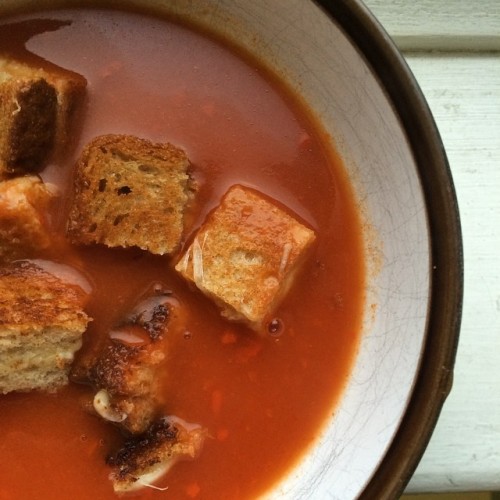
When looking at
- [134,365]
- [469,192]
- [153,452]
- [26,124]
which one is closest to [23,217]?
[26,124]

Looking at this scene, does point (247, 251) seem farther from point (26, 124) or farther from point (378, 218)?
point (26, 124)

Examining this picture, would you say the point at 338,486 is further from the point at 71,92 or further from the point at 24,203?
the point at 71,92

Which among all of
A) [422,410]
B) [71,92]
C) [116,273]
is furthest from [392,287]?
[71,92]

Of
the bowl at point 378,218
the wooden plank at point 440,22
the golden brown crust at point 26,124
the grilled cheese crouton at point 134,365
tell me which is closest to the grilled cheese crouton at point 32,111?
the golden brown crust at point 26,124

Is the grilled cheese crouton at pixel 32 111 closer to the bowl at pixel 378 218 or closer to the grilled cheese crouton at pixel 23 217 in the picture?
the grilled cheese crouton at pixel 23 217

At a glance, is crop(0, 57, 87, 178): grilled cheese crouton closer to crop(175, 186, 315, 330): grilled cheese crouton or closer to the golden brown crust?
the golden brown crust

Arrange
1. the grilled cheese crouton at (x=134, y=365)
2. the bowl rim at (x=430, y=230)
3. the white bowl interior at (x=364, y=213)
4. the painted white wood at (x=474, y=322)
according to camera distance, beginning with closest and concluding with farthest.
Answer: the bowl rim at (x=430, y=230) → the white bowl interior at (x=364, y=213) → the grilled cheese crouton at (x=134, y=365) → the painted white wood at (x=474, y=322)
